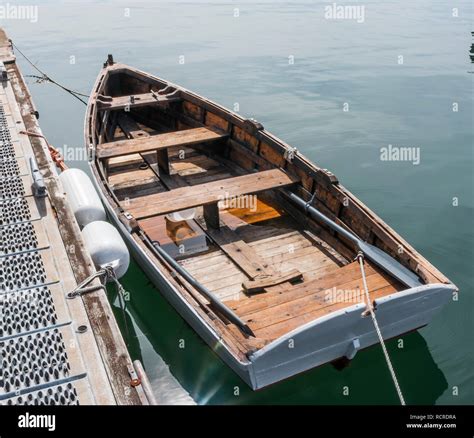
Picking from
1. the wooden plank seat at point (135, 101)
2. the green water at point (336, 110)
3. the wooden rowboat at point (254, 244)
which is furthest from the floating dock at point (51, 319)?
the wooden plank seat at point (135, 101)

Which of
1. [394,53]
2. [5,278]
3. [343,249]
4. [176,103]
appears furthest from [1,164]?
[394,53]

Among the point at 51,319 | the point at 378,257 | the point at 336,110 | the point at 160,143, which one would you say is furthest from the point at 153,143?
the point at 336,110

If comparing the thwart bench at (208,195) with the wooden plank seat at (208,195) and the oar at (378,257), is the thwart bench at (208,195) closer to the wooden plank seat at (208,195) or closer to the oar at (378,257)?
the wooden plank seat at (208,195)

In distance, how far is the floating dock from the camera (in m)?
5.55

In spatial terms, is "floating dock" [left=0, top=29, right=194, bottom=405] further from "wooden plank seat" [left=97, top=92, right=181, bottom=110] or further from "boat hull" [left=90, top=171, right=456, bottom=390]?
"wooden plank seat" [left=97, top=92, right=181, bottom=110]

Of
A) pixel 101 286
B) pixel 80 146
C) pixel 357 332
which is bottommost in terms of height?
pixel 357 332

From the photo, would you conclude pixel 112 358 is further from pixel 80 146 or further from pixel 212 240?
pixel 80 146

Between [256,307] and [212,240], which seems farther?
[212,240]

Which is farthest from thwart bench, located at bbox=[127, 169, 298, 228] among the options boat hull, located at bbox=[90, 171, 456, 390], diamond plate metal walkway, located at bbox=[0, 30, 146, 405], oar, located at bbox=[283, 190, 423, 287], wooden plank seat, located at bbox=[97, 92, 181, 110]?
wooden plank seat, located at bbox=[97, 92, 181, 110]

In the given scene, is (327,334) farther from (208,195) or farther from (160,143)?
(160,143)

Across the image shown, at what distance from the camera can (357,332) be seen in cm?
748

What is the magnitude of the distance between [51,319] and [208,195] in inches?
188

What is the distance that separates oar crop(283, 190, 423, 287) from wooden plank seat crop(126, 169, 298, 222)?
1.13m

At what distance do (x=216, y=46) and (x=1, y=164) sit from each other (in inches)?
1125
